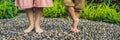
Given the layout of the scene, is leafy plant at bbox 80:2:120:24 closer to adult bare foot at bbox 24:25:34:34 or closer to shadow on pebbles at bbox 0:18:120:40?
shadow on pebbles at bbox 0:18:120:40

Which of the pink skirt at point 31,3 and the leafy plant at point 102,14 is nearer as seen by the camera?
the pink skirt at point 31,3

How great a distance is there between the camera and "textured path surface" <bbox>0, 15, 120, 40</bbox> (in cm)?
707

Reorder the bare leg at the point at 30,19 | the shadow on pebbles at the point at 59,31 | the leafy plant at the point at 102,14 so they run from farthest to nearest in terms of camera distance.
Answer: the leafy plant at the point at 102,14, the bare leg at the point at 30,19, the shadow on pebbles at the point at 59,31

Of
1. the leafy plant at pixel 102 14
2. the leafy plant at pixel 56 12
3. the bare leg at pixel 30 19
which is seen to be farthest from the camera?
the leafy plant at pixel 56 12

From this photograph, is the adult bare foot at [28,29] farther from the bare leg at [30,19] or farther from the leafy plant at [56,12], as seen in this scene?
the leafy plant at [56,12]

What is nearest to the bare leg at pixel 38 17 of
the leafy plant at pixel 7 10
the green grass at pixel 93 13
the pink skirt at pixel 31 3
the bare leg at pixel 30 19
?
the bare leg at pixel 30 19

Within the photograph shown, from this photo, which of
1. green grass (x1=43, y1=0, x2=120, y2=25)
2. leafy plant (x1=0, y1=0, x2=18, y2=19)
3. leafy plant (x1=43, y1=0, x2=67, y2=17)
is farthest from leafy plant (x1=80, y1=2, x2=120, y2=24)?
leafy plant (x1=0, y1=0, x2=18, y2=19)

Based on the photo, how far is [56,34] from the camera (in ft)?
23.7

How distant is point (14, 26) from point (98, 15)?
7.80 feet

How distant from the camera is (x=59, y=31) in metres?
7.48

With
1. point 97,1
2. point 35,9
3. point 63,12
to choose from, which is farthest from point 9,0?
point 35,9

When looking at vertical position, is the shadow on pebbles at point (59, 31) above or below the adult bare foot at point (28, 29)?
below

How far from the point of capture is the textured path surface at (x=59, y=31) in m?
7.07

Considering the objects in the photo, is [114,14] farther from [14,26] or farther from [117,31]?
[14,26]
